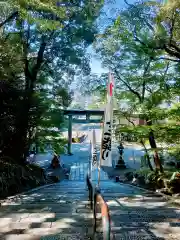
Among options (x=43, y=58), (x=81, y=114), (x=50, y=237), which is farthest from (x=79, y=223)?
(x=81, y=114)

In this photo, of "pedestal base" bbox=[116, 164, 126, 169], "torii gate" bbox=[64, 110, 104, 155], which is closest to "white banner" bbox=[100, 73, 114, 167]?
"pedestal base" bbox=[116, 164, 126, 169]

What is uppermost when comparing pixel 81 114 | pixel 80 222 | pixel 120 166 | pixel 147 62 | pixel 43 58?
pixel 43 58

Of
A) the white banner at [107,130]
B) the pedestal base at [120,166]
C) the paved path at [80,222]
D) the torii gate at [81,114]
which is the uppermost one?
the torii gate at [81,114]

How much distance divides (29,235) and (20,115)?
596 cm

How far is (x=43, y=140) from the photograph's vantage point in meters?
10.6

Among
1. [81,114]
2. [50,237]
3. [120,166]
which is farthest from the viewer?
[81,114]

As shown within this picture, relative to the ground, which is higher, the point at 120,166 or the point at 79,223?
the point at 120,166

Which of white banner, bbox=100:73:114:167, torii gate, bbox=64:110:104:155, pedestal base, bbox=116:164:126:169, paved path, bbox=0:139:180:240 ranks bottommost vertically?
paved path, bbox=0:139:180:240

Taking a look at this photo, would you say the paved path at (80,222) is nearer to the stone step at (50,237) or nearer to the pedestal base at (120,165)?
the stone step at (50,237)

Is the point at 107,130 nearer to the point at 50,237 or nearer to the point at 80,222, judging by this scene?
the point at 80,222

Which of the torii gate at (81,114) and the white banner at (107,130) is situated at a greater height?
the torii gate at (81,114)

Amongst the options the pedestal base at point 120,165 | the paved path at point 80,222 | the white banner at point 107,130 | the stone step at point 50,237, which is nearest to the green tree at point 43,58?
the paved path at point 80,222

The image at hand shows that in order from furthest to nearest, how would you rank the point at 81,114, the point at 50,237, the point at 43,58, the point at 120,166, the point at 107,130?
the point at 81,114 → the point at 120,166 → the point at 43,58 → the point at 107,130 → the point at 50,237

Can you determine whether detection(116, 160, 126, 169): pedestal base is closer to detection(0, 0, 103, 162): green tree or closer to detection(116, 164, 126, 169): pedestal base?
detection(116, 164, 126, 169): pedestal base
